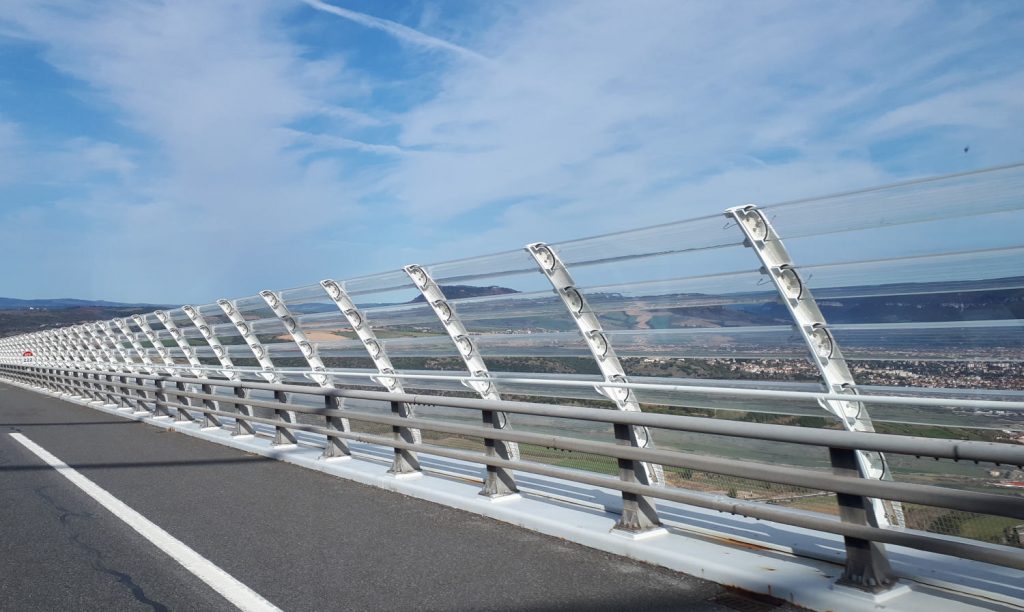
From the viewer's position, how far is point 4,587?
5.75m

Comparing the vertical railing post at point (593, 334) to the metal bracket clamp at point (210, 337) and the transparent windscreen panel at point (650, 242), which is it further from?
the metal bracket clamp at point (210, 337)

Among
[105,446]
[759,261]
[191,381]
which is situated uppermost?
[759,261]

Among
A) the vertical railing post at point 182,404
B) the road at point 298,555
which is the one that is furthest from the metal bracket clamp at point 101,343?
the road at point 298,555

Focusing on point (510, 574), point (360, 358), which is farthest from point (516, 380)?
point (360, 358)

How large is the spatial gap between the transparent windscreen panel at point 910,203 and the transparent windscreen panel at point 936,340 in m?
0.62

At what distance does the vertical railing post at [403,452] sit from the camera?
852 cm

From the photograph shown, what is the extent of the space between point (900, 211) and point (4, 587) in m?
6.08

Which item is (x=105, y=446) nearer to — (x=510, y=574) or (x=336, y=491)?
(x=336, y=491)

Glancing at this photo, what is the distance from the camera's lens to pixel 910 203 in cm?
508

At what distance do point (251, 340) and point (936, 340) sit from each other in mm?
10206

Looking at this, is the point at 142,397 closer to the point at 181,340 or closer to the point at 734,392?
the point at 181,340

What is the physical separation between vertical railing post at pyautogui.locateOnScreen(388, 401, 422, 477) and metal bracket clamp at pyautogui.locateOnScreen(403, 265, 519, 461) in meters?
0.73

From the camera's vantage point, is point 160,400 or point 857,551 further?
point 160,400

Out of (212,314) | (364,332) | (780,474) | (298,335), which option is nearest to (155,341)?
(212,314)
